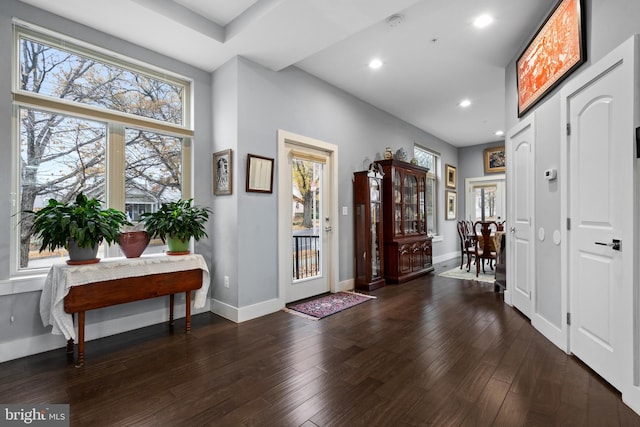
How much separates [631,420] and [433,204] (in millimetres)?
6206

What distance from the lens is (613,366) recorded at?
1928mm

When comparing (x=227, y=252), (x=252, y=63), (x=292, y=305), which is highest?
(x=252, y=63)

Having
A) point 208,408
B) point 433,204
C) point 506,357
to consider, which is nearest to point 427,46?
point 506,357

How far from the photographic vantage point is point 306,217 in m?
4.16

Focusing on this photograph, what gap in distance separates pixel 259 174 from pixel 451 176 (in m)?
6.31

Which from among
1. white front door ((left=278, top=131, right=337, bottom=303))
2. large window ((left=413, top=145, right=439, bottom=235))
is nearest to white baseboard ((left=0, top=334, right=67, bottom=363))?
white front door ((left=278, top=131, right=337, bottom=303))

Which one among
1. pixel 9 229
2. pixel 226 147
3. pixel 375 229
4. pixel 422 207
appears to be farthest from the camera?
pixel 422 207

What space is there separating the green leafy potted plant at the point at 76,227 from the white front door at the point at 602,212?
11.6ft

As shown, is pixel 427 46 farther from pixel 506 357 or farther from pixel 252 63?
pixel 506 357

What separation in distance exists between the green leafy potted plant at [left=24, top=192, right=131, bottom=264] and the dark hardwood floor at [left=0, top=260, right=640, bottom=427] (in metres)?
0.86

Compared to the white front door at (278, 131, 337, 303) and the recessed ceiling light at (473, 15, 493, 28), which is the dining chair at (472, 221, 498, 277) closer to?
the white front door at (278, 131, 337, 303)

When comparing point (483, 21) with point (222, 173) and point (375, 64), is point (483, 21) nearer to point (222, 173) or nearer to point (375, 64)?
point (375, 64)

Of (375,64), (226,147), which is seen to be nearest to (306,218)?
(226,147)

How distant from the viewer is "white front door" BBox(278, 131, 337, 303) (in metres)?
3.76
